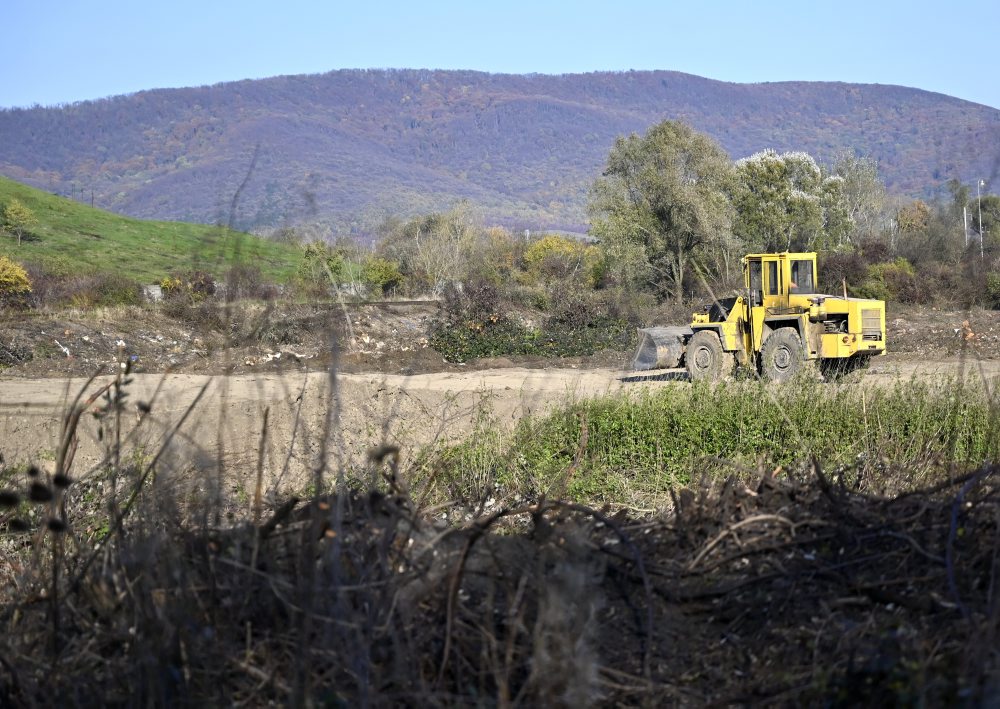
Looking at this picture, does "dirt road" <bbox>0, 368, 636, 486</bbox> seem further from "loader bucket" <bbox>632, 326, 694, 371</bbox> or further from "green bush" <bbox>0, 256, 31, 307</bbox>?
"green bush" <bbox>0, 256, 31, 307</bbox>

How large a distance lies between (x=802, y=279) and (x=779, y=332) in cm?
120

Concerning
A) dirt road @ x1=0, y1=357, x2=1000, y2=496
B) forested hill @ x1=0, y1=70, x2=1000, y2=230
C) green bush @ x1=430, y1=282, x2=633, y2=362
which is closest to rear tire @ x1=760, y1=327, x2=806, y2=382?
dirt road @ x1=0, y1=357, x2=1000, y2=496

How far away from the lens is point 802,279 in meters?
18.3

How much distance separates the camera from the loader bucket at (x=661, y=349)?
63.0ft

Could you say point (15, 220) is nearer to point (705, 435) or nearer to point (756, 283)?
point (756, 283)

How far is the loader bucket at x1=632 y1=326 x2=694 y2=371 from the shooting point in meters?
19.2

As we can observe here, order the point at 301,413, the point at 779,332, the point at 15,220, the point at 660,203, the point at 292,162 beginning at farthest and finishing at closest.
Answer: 1. the point at 15,220
2. the point at 660,203
3. the point at 779,332
4. the point at 301,413
5. the point at 292,162

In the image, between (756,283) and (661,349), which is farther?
(661,349)

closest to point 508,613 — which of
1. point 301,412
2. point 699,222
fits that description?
point 301,412

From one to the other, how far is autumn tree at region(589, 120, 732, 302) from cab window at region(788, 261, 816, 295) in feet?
47.6

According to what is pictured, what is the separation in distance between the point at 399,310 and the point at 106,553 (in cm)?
2461

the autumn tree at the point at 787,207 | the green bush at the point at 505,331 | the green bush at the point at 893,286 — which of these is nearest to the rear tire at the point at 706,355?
the green bush at the point at 505,331

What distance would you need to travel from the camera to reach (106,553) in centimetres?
404

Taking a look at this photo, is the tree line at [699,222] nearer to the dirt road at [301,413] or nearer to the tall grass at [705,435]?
the dirt road at [301,413]
